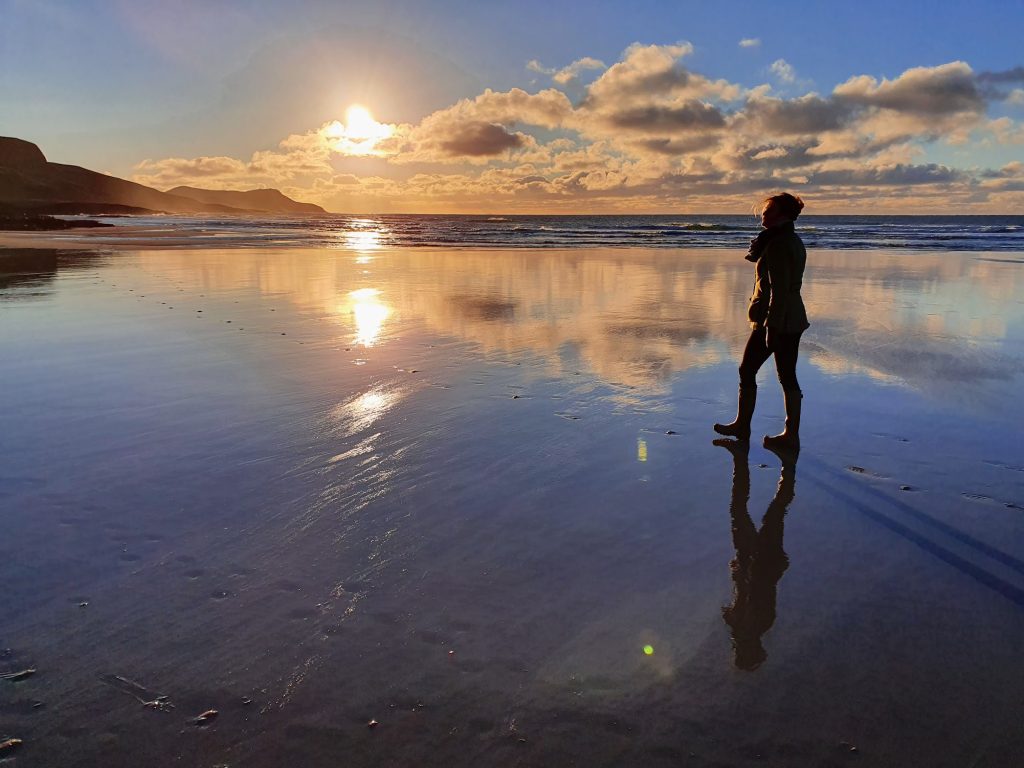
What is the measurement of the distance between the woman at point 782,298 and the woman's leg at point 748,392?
0.01 meters

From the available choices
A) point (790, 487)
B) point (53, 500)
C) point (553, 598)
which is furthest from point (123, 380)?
point (790, 487)

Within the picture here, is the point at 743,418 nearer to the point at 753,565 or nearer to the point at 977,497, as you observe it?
the point at 977,497

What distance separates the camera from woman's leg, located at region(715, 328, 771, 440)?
210 inches

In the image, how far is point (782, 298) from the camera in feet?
16.6

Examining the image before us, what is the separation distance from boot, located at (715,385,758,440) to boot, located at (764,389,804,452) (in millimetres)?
237

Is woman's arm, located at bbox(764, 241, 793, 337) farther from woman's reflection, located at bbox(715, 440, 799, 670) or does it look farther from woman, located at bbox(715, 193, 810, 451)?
woman's reflection, located at bbox(715, 440, 799, 670)

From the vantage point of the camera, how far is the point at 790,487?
14.3 feet

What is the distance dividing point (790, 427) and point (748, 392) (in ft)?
1.44

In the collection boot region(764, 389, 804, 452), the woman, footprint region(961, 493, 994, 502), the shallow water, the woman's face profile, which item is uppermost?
the shallow water

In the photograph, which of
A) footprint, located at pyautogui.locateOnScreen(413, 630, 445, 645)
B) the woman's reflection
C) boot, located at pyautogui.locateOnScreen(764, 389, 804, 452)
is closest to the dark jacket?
boot, located at pyautogui.locateOnScreen(764, 389, 804, 452)

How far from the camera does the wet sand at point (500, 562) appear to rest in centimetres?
226

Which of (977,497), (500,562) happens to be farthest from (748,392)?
(500,562)

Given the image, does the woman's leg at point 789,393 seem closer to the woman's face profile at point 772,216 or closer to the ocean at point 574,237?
the woman's face profile at point 772,216

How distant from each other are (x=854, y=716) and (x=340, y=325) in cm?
871
